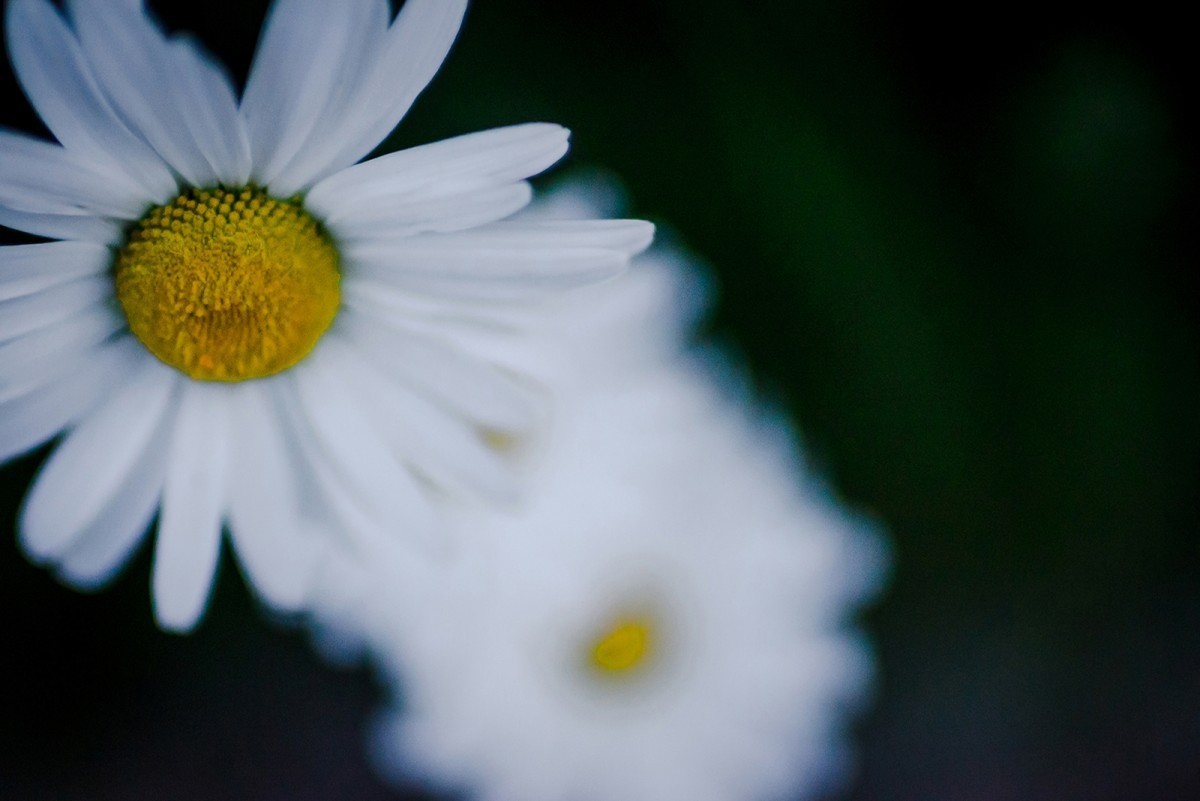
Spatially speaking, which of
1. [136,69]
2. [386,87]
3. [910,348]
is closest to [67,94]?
[136,69]

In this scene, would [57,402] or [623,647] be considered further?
[623,647]

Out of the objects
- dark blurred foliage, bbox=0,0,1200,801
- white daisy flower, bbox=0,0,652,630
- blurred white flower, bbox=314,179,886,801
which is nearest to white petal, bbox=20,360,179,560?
white daisy flower, bbox=0,0,652,630

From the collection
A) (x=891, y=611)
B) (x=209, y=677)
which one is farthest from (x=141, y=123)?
(x=891, y=611)

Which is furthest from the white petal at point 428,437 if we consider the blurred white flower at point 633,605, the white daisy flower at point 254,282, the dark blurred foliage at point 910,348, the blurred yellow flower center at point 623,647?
the blurred yellow flower center at point 623,647

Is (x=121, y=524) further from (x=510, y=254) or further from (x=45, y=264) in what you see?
(x=510, y=254)

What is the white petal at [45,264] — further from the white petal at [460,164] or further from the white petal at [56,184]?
the white petal at [460,164]
